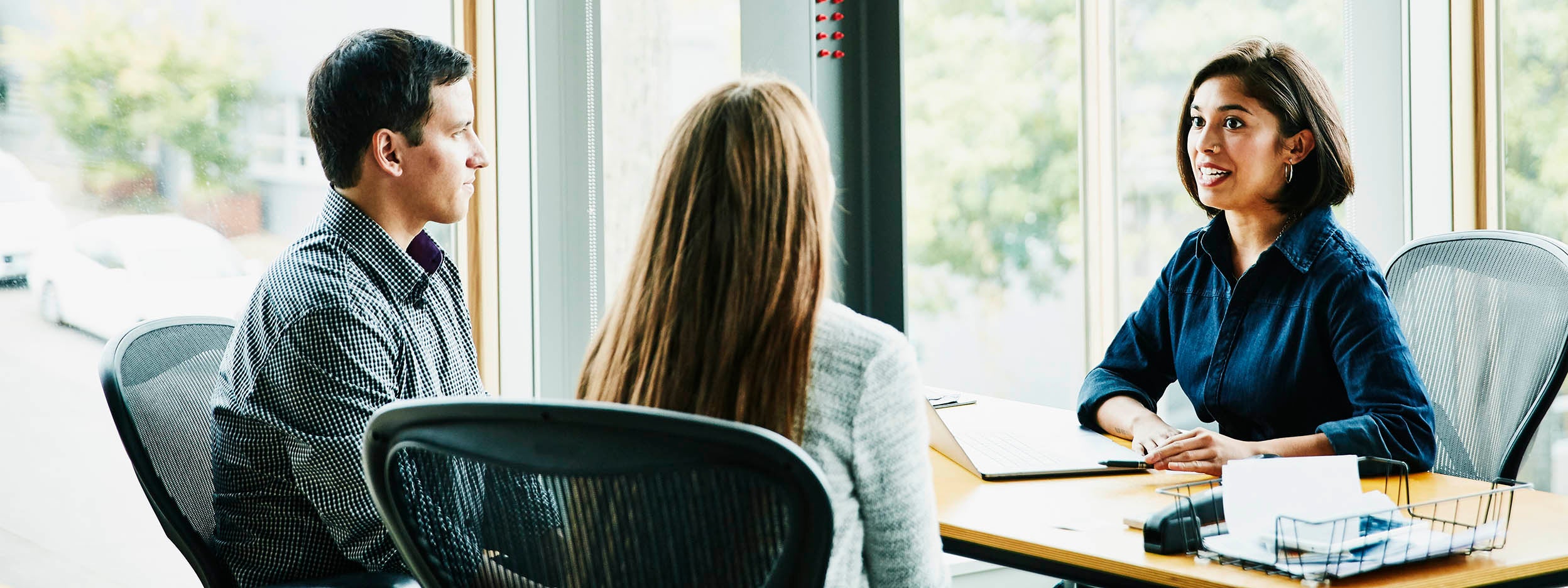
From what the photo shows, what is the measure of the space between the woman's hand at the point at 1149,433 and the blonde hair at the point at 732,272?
73 cm

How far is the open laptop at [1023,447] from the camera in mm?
1488

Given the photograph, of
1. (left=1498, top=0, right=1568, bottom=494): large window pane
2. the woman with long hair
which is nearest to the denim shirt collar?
the woman with long hair

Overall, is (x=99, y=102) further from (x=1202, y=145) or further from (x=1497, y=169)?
(x=1497, y=169)

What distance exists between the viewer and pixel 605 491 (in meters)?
0.80

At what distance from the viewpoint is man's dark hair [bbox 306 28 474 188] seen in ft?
4.79

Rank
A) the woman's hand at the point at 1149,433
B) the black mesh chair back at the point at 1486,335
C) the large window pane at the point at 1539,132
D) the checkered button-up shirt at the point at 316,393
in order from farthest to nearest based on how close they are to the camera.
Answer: the large window pane at the point at 1539,132 < the black mesh chair back at the point at 1486,335 < the woman's hand at the point at 1149,433 < the checkered button-up shirt at the point at 316,393

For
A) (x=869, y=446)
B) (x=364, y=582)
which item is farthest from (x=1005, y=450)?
(x=364, y=582)

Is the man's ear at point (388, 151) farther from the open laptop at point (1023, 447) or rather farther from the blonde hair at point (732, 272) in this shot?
the open laptop at point (1023, 447)

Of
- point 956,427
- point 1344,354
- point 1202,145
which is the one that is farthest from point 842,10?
point 1344,354

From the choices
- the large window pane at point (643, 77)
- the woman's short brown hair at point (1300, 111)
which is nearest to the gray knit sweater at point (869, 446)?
the woman's short brown hair at point (1300, 111)

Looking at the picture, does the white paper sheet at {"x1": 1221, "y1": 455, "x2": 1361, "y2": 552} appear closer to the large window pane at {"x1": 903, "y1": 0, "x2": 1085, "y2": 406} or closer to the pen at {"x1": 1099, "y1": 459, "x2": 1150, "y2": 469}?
the pen at {"x1": 1099, "y1": 459, "x2": 1150, "y2": 469}

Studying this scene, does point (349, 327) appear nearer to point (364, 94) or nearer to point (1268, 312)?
point (364, 94)

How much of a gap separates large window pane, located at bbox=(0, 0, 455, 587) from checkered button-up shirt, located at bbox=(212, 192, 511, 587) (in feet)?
2.92

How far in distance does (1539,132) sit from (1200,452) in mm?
2232
